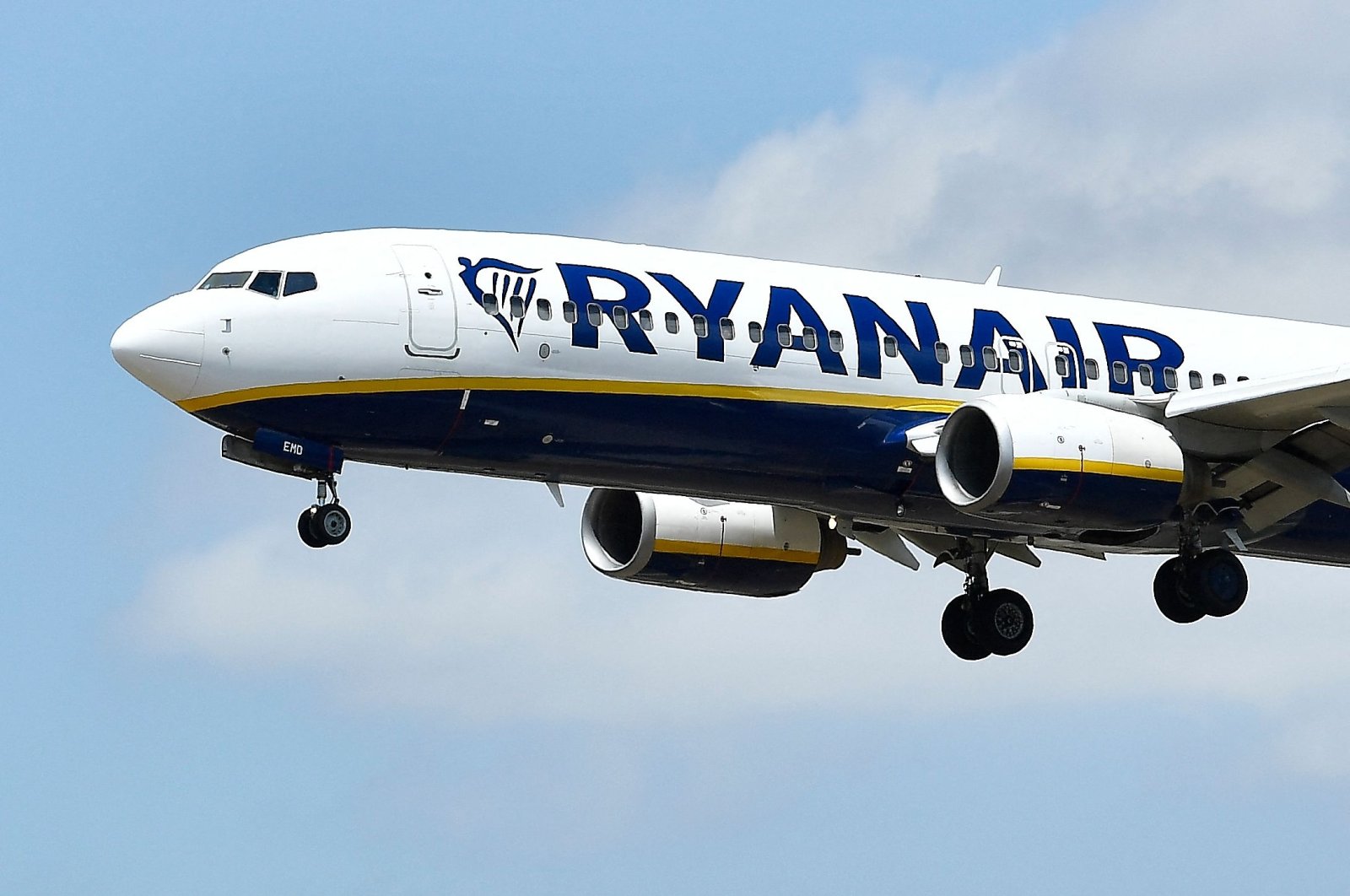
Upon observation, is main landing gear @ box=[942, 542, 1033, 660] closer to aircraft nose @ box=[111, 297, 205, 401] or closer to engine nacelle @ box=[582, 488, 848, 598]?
engine nacelle @ box=[582, 488, 848, 598]

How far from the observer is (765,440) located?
36.7 metres

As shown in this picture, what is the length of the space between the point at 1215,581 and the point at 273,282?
15.3m

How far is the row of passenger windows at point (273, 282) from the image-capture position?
113 ft

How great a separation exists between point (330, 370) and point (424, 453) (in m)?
2.00

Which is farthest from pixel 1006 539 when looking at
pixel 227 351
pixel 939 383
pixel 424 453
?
pixel 227 351

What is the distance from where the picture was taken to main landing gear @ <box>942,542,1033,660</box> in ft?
143

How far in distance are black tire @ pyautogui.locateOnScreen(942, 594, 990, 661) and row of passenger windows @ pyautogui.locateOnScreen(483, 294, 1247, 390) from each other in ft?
19.7

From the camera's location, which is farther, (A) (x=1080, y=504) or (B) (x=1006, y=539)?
(B) (x=1006, y=539)

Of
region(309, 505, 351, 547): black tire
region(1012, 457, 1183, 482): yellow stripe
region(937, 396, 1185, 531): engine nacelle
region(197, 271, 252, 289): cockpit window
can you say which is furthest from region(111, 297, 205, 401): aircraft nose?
region(1012, 457, 1183, 482): yellow stripe

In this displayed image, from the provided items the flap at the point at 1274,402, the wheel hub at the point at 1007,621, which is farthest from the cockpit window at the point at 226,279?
the wheel hub at the point at 1007,621

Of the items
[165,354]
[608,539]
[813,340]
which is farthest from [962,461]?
[165,354]

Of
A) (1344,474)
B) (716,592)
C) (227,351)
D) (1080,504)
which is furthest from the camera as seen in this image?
(716,592)

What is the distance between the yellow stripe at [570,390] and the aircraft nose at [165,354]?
1.13ft

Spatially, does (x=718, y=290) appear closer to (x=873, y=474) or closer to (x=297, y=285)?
(x=873, y=474)
